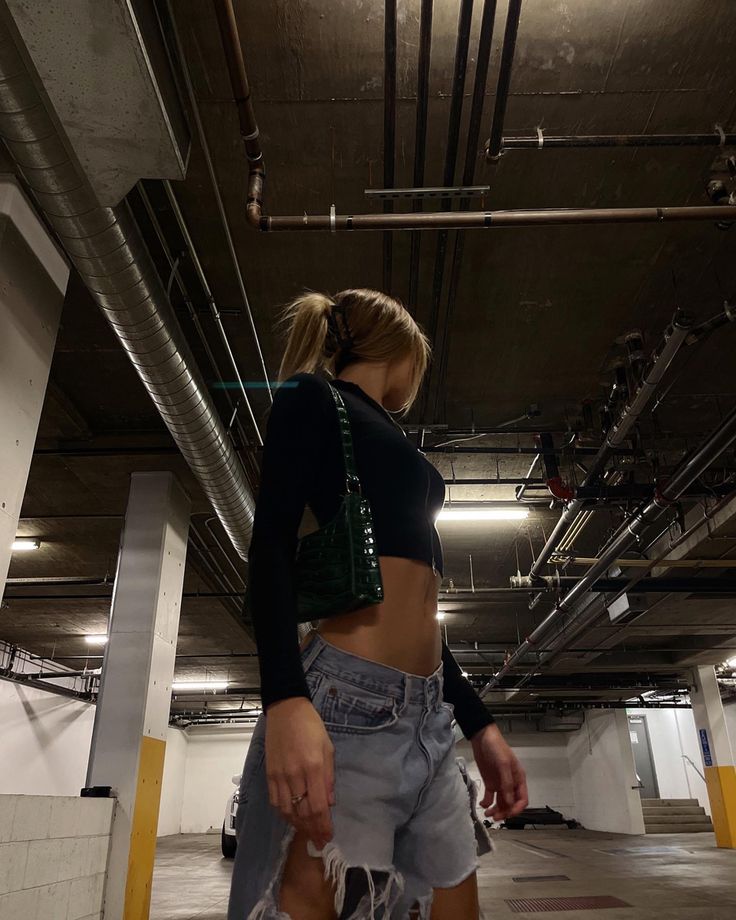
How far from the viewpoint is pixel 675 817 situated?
17.2m

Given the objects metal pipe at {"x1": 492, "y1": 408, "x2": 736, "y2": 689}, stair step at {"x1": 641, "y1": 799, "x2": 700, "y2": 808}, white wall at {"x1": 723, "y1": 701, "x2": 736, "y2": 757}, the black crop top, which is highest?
metal pipe at {"x1": 492, "y1": 408, "x2": 736, "y2": 689}

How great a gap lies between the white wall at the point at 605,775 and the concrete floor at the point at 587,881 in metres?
4.86

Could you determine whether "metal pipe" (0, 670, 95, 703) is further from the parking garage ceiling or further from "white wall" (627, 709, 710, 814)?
"white wall" (627, 709, 710, 814)

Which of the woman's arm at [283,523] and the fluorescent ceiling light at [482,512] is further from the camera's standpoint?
the fluorescent ceiling light at [482,512]

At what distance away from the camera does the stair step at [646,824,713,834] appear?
1656 cm

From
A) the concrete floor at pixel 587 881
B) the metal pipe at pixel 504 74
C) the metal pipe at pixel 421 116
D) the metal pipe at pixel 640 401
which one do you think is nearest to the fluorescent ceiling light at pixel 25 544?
the concrete floor at pixel 587 881

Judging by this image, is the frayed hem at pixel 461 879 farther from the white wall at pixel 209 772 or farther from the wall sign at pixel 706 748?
the white wall at pixel 209 772

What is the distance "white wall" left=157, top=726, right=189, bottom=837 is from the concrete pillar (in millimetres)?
17396

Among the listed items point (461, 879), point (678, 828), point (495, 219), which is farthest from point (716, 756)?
point (461, 879)

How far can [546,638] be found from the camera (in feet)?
35.0

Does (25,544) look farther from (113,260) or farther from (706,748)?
(706,748)

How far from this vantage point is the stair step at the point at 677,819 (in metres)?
17.0

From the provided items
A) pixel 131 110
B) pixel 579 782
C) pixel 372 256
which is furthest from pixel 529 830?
pixel 131 110

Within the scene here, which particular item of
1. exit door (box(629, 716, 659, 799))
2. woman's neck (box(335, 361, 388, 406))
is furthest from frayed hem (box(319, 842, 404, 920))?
exit door (box(629, 716, 659, 799))
